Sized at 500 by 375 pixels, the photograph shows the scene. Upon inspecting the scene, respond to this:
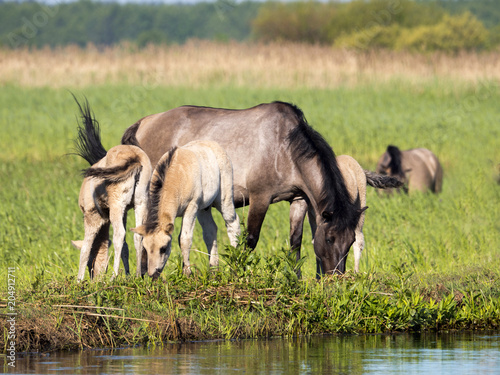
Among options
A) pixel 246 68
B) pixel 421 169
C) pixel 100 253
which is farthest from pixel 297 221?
pixel 246 68

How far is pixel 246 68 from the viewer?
113ft

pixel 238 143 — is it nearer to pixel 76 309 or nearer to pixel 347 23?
pixel 76 309

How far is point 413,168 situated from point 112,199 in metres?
9.66

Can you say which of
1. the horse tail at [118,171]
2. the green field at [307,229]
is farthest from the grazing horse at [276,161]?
the horse tail at [118,171]

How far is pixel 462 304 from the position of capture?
7.61 meters

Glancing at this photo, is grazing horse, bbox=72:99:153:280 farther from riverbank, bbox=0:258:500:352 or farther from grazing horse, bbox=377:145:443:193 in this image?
grazing horse, bbox=377:145:443:193

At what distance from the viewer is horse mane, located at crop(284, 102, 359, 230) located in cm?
815

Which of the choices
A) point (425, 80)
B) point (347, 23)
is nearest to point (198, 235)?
point (425, 80)

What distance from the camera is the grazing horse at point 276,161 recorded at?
8.23 meters

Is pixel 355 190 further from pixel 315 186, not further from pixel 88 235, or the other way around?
pixel 88 235

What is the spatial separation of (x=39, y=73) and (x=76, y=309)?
97.9ft

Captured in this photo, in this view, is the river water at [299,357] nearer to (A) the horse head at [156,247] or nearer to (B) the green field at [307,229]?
(B) the green field at [307,229]

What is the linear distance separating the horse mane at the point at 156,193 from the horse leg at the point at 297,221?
7.10ft

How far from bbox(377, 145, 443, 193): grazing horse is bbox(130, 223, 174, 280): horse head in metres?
8.83
